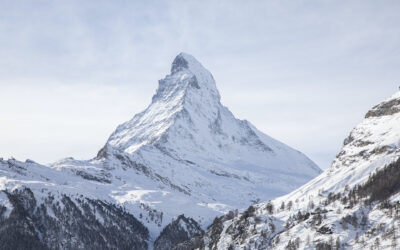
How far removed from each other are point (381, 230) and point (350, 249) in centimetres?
1385

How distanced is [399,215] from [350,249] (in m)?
22.9

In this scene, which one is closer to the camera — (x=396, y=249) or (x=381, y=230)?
(x=396, y=249)

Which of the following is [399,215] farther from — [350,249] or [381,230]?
[350,249]

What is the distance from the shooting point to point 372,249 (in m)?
188

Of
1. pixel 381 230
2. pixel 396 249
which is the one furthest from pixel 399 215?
pixel 396 249

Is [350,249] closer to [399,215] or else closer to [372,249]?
[372,249]

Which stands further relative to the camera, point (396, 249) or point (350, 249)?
point (350, 249)

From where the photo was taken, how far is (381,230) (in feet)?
648

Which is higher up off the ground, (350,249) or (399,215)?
(399,215)

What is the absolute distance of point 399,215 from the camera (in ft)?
651

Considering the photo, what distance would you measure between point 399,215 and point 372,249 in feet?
66.1

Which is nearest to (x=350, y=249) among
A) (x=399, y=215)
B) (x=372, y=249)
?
(x=372, y=249)

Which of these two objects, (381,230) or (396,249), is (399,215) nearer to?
(381,230)
